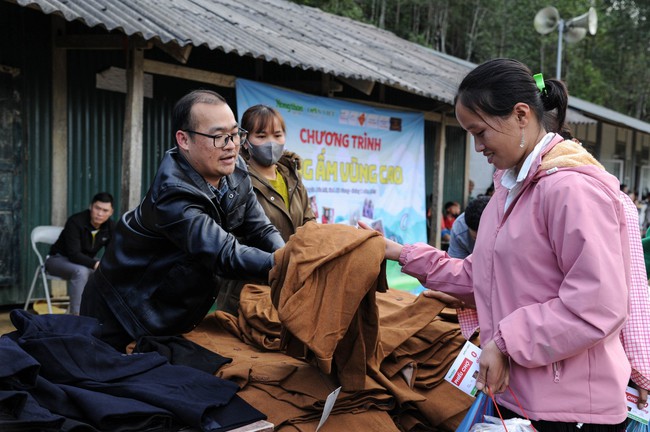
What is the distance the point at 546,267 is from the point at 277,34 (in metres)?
6.90

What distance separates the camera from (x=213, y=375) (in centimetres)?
198

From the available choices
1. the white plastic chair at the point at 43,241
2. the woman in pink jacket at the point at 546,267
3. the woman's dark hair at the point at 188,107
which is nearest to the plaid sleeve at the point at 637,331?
the woman in pink jacket at the point at 546,267

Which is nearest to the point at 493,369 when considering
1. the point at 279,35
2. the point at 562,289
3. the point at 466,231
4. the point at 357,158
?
the point at 562,289

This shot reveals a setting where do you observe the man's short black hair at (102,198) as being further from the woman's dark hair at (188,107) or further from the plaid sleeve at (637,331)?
the plaid sleeve at (637,331)

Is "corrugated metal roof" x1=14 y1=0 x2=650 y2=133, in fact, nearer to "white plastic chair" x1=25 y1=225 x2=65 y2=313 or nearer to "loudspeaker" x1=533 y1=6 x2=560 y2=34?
"white plastic chair" x1=25 y1=225 x2=65 y2=313

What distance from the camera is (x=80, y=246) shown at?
638 centimetres

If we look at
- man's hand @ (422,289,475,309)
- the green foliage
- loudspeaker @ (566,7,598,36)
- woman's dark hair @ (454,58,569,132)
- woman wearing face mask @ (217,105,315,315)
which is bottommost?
man's hand @ (422,289,475,309)

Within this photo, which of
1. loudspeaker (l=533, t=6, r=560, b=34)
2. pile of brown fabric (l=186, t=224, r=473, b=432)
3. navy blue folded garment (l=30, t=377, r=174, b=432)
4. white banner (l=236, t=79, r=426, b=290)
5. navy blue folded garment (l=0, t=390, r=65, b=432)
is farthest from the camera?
loudspeaker (l=533, t=6, r=560, b=34)

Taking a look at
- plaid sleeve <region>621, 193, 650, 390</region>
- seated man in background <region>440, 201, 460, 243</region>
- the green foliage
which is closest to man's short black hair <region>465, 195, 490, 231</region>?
plaid sleeve <region>621, 193, 650, 390</region>

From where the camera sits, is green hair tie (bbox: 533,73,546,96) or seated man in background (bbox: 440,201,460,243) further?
seated man in background (bbox: 440,201,460,243)

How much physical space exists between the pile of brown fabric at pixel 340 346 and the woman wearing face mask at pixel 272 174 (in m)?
1.07

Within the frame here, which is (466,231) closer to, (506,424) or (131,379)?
(506,424)

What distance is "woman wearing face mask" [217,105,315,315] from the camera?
3.49m

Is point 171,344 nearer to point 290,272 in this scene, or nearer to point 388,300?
point 290,272
